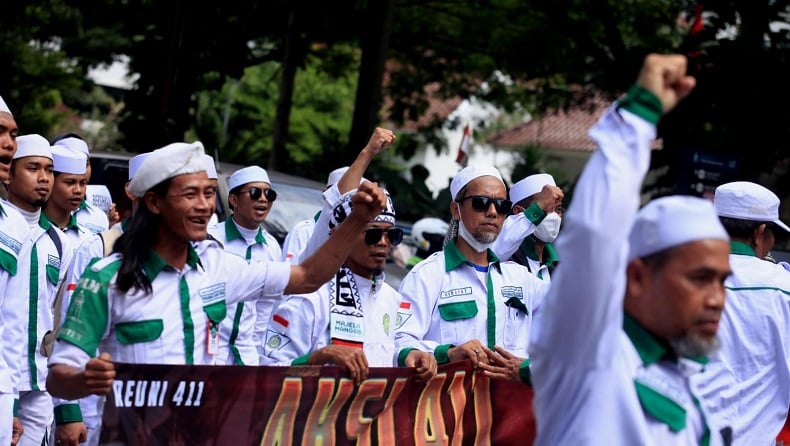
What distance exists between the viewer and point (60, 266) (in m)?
7.56

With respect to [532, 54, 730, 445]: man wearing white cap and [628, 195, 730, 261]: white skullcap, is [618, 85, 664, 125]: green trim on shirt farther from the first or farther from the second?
[628, 195, 730, 261]: white skullcap

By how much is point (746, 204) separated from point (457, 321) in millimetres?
1624

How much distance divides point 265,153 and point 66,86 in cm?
531

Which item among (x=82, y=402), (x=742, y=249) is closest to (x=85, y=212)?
(x=82, y=402)

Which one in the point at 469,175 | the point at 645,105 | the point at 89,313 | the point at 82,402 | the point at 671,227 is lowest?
the point at 82,402

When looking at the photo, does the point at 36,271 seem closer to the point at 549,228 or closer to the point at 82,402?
the point at 82,402

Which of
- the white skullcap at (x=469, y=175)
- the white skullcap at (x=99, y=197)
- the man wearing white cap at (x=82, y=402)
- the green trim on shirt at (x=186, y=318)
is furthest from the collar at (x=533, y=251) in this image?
the white skullcap at (x=99, y=197)

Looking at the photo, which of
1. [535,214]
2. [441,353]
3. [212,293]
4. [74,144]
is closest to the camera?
[212,293]

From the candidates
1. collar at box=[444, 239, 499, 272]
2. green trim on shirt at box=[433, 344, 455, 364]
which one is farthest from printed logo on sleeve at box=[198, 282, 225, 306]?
collar at box=[444, 239, 499, 272]

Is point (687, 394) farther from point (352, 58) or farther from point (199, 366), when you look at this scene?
point (352, 58)

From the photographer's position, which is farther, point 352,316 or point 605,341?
point 352,316

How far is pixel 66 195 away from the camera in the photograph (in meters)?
8.26

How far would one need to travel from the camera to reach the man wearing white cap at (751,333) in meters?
5.99

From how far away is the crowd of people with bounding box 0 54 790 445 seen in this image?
3156mm
